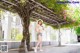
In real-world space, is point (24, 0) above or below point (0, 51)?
above

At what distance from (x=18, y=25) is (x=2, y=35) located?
3.34m

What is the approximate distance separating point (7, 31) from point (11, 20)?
1164 millimetres

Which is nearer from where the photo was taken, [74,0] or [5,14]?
[74,0]

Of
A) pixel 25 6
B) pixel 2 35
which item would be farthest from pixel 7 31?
pixel 25 6

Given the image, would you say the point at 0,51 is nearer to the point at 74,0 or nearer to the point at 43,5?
the point at 43,5

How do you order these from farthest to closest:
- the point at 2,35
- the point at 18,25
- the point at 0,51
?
the point at 18,25
the point at 2,35
the point at 0,51

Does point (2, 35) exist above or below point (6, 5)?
below

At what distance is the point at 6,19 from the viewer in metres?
19.1

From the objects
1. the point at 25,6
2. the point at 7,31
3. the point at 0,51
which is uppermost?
the point at 25,6

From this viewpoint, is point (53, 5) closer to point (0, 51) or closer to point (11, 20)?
point (0, 51)

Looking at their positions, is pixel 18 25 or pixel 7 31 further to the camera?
pixel 18 25

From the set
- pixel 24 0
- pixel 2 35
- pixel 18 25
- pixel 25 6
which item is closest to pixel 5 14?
pixel 2 35

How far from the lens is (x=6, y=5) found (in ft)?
49.2

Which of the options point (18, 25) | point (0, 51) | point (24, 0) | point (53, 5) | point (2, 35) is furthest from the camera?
point (18, 25)
